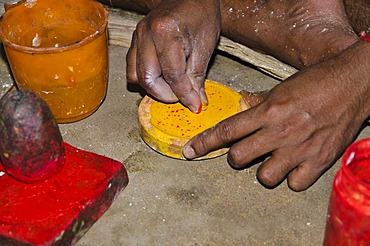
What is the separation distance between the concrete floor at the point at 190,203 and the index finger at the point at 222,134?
0.15 m

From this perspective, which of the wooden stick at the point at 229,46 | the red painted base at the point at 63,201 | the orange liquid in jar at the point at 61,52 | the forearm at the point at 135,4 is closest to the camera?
the red painted base at the point at 63,201

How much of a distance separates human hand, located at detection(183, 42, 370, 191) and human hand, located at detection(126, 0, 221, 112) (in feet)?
1.01

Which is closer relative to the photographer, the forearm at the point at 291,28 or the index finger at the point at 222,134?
the index finger at the point at 222,134

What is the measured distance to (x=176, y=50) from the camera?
9.18ft

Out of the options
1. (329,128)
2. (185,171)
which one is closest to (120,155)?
(185,171)

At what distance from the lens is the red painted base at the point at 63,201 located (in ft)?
7.92

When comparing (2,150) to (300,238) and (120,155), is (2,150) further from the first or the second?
(300,238)

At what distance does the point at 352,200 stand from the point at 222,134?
0.73 metres

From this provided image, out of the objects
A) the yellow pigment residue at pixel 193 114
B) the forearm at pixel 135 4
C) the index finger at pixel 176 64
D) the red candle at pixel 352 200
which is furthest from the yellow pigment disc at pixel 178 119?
the red candle at pixel 352 200

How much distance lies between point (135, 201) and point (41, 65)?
28.5 inches

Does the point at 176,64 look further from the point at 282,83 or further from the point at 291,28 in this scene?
the point at 291,28

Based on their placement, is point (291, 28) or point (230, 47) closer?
point (291, 28)

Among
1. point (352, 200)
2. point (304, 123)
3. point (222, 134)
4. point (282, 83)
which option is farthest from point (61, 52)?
point (352, 200)

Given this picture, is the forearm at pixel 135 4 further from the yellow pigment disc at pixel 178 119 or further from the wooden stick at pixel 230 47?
the yellow pigment disc at pixel 178 119
